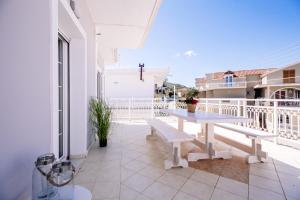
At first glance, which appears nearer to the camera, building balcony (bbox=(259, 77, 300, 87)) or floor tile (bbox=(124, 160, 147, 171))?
floor tile (bbox=(124, 160, 147, 171))

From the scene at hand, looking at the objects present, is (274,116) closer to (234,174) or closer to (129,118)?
(234,174)

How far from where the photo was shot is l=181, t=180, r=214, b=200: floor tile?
1.92 meters

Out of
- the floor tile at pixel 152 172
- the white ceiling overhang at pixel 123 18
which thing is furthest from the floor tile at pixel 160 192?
the white ceiling overhang at pixel 123 18

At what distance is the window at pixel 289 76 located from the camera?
60.8ft

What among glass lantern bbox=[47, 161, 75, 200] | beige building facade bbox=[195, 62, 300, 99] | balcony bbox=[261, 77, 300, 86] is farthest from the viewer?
beige building facade bbox=[195, 62, 300, 99]

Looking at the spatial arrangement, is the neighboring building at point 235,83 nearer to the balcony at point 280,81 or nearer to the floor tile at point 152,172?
the balcony at point 280,81

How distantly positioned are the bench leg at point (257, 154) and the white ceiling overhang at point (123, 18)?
312 cm

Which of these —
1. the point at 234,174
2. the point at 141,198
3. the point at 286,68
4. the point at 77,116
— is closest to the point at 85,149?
the point at 77,116

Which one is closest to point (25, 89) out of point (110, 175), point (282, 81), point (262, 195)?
point (110, 175)

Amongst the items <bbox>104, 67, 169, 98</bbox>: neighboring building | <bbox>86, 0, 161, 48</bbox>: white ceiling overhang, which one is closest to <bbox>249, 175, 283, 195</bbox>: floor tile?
<bbox>86, 0, 161, 48</bbox>: white ceiling overhang

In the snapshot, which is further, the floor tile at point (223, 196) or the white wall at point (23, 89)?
the floor tile at point (223, 196)

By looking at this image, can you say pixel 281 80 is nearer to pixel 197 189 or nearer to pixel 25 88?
pixel 197 189

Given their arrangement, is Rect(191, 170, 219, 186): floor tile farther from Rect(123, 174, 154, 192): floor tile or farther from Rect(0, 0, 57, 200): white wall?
Rect(0, 0, 57, 200): white wall

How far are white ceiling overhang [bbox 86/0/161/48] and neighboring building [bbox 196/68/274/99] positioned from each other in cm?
2069
